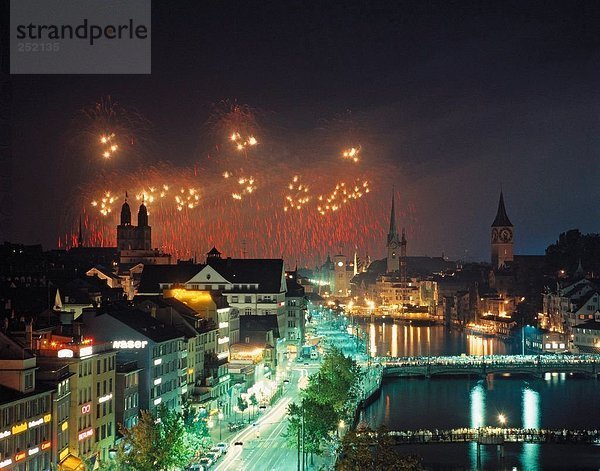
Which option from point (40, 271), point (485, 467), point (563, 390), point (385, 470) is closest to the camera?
point (385, 470)

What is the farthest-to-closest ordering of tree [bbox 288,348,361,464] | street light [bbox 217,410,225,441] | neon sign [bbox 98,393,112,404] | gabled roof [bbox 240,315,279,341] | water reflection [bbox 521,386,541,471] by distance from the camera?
gabled roof [bbox 240,315,279,341] → water reflection [bbox 521,386,541,471] → street light [bbox 217,410,225,441] → tree [bbox 288,348,361,464] → neon sign [bbox 98,393,112,404]

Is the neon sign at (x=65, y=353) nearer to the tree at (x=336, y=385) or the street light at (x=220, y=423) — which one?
the street light at (x=220, y=423)

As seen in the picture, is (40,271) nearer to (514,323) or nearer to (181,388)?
(181,388)

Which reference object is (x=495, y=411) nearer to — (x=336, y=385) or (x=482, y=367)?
(x=336, y=385)

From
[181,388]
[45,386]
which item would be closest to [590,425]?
[181,388]

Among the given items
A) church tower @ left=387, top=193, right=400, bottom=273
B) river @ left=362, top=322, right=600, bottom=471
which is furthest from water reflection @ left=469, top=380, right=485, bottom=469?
church tower @ left=387, top=193, right=400, bottom=273

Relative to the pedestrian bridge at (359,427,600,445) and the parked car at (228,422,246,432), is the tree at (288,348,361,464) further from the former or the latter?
the pedestrian bridge at (359,427,600,445)

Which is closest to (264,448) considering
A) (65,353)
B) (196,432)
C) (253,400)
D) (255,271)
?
(196,432)
